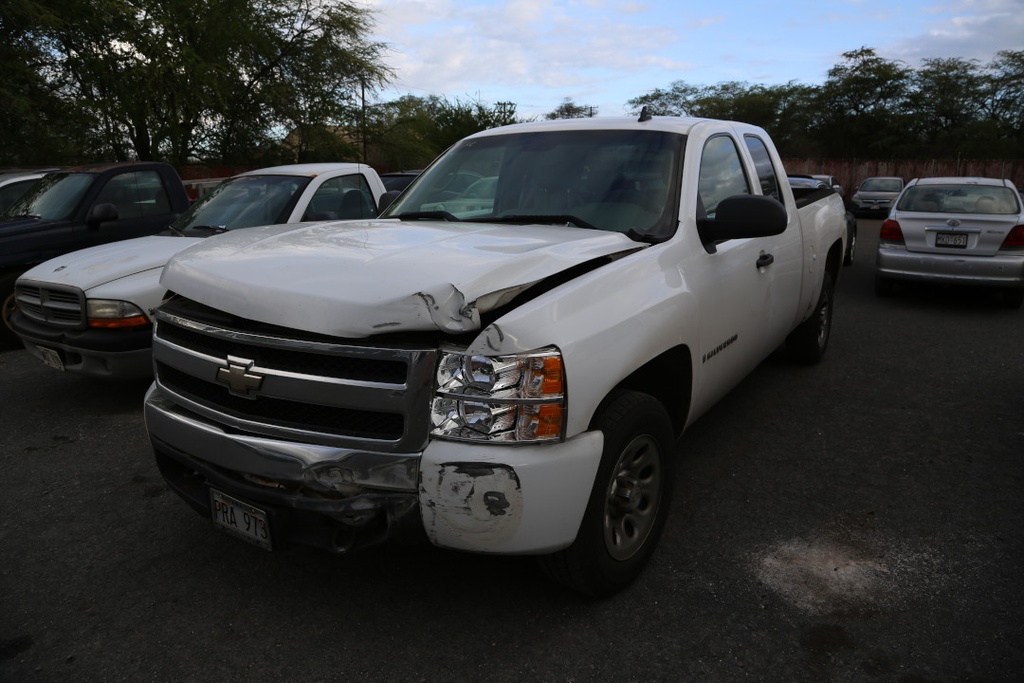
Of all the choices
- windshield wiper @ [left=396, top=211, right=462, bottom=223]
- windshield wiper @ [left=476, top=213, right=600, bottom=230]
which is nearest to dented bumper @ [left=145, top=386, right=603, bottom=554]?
windshield wiper @ [left=476, top=213, right=600, bottom=230]

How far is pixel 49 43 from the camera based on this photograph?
1717 cm

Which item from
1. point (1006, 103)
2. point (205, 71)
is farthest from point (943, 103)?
point (205, 71)

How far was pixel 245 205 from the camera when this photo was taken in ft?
23.0

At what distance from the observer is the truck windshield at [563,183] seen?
3709mm

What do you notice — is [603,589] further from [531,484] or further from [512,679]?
[531,484]

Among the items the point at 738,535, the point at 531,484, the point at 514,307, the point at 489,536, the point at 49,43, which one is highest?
the point at 49,43

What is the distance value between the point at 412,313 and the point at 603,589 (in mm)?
1318

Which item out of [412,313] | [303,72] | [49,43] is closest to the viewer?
[412,313]

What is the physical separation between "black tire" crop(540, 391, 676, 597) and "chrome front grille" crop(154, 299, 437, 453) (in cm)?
69

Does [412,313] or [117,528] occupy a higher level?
[412,313]

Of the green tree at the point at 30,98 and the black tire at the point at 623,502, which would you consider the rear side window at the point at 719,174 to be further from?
the green tree at the point at 30,98

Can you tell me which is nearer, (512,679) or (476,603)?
(512,679)

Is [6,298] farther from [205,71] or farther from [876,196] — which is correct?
[876,196]

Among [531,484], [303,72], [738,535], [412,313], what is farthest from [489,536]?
[303,72]
